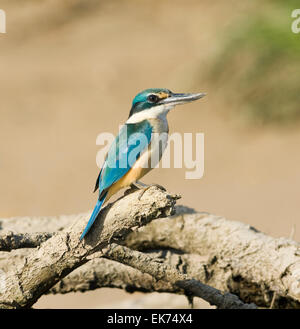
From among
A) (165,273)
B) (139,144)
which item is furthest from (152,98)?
(165,273)

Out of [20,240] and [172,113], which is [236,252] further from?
[172,113]

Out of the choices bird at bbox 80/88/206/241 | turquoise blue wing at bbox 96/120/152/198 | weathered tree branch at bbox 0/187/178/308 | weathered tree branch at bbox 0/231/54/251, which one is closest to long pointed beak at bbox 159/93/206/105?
bird at bbox 80/88/206/241

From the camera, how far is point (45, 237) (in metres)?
2.60

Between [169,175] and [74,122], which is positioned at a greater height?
[74,122]

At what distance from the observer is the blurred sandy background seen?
6230 mm

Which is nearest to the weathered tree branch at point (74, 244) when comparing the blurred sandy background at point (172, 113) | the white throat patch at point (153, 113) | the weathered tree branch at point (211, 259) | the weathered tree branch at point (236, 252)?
the white throat patch at point (153, 113)

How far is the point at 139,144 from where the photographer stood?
8.50ft

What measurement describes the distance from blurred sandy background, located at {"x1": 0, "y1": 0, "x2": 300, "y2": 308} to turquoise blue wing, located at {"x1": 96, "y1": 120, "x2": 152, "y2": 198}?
2.32m

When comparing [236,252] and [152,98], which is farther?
[236,252]

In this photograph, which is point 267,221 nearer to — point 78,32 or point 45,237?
point 45,237

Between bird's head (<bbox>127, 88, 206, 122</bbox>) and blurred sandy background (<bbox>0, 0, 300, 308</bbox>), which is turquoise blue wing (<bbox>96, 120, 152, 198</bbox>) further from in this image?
blurred sandy background (<bbox>0, 0, 300, 308</bbox>)

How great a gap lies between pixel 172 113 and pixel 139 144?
5.39m
